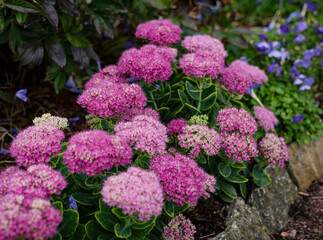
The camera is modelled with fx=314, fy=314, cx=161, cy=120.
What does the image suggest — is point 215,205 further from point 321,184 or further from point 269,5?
point 269,5

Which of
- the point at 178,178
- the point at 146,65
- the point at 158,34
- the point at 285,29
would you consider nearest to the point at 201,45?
the point at 158,34

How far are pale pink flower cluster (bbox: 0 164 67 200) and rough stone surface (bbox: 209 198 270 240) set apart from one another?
1.29 meters

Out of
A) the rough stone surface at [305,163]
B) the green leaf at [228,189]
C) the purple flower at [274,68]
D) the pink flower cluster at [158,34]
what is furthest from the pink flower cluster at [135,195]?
the purple flower at [274,68]

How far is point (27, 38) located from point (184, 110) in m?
1.71

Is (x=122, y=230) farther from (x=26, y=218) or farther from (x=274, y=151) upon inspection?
(x=274, y=151)

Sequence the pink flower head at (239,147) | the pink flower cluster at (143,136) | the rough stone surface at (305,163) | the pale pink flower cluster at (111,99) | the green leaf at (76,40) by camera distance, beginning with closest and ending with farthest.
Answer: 1. the pink flower cluster at (143,136)
2. the pale pink flower cluster at (111,99)
3. the pink flower head at (239,147)
4. the green leaf at (76,40)
5. the rough stone surface at (305,163)

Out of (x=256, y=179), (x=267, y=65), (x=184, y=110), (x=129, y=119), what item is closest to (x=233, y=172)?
(x=256, y=179)

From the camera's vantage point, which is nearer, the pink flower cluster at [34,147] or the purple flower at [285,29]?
the pink flower cluster at [34,147]

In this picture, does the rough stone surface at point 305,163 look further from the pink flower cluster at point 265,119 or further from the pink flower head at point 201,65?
the pink flower head at point 201,65

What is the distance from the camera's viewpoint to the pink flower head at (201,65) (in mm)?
2348

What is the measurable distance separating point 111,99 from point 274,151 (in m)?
1.38

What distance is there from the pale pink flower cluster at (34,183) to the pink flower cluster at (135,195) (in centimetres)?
26

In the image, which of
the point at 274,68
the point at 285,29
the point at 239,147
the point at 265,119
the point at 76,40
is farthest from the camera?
the point at 285,29

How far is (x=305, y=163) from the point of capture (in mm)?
3475
